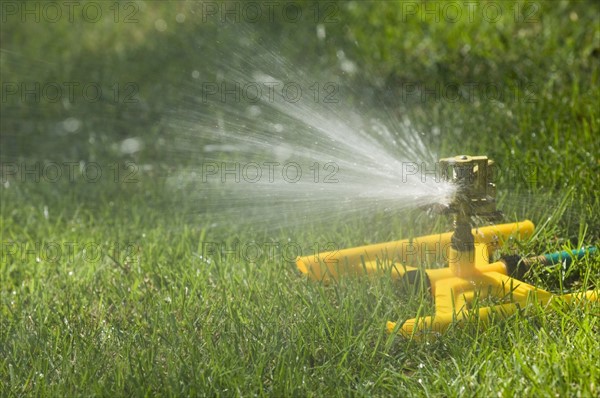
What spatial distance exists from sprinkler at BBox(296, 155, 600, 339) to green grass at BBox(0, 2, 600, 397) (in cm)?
4

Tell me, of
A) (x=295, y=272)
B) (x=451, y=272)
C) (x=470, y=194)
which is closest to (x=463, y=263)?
(x=451, y=272)

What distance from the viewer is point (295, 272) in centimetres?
271

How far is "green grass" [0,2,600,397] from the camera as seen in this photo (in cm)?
206

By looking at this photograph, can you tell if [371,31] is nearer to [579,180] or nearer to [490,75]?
[490,75]

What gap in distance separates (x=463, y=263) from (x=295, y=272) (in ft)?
1.83

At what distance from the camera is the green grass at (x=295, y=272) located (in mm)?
2057

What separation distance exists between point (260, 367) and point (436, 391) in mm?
416

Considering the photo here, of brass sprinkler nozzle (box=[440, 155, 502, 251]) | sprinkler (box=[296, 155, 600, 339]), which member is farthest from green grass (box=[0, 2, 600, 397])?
brass sprinkler nozzle (box=[440, 155, 502, 251])

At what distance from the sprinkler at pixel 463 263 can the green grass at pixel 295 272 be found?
0.13 ft

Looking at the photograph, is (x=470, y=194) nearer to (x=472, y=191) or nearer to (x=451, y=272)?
(x=472, y=191)

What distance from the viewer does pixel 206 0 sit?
541 centimetres

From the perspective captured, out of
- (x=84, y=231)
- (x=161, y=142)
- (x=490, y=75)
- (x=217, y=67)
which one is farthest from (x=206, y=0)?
(x=84, y=231)

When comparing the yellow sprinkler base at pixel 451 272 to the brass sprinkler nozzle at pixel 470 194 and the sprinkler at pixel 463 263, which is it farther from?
the brass sprinkler nozzle at pixel 470 194

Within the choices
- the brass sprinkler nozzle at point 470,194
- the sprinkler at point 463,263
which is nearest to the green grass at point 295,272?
the sprinkler at point 463,263
